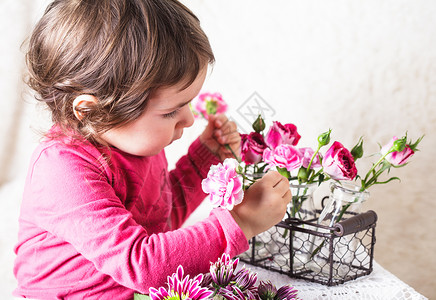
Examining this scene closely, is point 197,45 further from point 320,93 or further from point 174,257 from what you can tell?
point 320,93

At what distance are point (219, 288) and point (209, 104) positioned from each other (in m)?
0.55

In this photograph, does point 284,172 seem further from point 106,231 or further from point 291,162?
point 106,231

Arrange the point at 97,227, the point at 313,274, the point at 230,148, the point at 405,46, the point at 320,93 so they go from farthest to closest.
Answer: the point at 320,93 < the point at 405,46 < the point at 230,148 < the point at 313,274 < the point at 97,227

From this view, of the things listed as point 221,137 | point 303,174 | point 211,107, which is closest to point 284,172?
point 303,174

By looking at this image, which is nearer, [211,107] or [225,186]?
[225,186]

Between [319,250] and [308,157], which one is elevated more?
[308,157]

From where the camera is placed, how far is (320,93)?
4.07ft

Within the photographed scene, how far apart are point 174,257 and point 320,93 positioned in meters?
0.68

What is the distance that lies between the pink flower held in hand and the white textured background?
535 millimetres

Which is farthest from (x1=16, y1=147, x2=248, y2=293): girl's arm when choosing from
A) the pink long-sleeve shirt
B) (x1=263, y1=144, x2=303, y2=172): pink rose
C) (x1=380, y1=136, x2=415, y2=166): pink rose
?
(x1=380, y1=136, x2=415, y2=166): pink rose

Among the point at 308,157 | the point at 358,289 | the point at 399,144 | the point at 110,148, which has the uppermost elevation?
the point at 399,144

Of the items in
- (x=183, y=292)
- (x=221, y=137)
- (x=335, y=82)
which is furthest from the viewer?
(x=335, y=82)

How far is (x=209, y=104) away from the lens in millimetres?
1140

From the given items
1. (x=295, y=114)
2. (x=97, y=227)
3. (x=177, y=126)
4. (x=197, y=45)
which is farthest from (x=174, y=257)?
(x=295, y=114)
